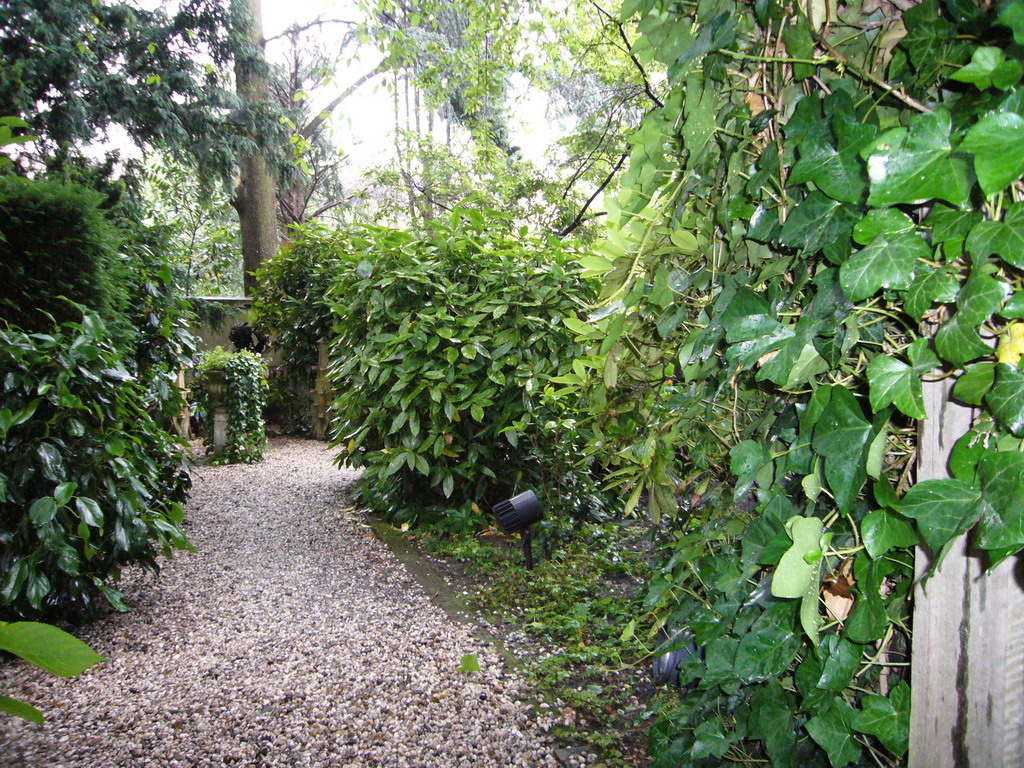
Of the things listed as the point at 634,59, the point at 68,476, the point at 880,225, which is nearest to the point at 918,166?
the point at 880,225

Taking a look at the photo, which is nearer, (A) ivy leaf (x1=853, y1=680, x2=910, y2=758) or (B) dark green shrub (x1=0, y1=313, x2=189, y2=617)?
(A) ivy leaf (x1=853, y1=680, x2=910, y2=758)

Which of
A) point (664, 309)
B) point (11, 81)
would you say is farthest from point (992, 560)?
point (11, 81)

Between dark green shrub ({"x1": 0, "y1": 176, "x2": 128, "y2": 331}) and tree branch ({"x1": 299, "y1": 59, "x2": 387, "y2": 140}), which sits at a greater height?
tree branch ({"x1": 299, "y1": 59, "x2": 387, "y2": 140})

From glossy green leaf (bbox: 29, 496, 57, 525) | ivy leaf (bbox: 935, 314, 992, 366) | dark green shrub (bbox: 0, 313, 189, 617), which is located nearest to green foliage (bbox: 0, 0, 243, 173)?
dark green shrub (bbox: 0, 313, 189, 617)

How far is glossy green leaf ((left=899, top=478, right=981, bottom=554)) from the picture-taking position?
0.64 meters

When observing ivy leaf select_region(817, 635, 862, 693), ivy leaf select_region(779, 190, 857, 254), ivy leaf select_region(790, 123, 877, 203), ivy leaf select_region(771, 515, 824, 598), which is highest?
ivy leaf select_region(790, 123, 877, 203)

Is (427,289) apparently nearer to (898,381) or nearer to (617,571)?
(617,571)

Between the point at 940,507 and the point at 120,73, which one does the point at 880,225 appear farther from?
the point at 120,73

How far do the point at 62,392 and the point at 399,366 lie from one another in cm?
161

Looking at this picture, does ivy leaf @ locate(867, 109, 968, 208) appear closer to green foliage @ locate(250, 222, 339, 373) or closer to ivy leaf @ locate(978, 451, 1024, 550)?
ivy leaf @ locate(978, 451, 1024, 550)

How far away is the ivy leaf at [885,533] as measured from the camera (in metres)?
0.73

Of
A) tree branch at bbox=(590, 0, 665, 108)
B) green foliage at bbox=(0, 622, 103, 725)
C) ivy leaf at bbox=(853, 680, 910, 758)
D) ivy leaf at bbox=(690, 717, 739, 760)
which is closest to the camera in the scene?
green foliage at bbox=(0, 622, 103, 725)

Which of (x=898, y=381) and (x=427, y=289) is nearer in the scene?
(x=898, y=381)

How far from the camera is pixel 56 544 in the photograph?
203cm
